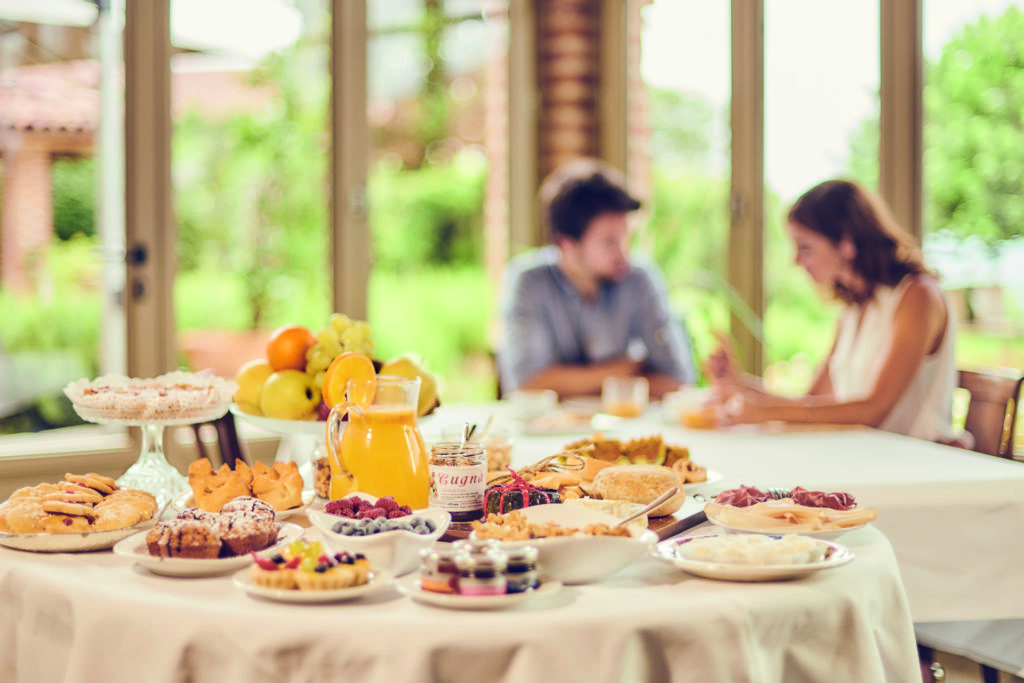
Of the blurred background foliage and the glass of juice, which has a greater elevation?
the blurred background foliage

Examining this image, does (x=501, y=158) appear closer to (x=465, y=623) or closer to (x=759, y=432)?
(x=759, y=432)

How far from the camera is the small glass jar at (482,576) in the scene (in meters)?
0.92

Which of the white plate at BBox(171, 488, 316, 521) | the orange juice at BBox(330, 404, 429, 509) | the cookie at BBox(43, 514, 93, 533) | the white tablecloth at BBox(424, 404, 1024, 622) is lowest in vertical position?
the white tablecloth at BBox(424, 404, 1024, 622)

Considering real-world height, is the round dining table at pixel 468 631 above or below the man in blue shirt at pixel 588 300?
below

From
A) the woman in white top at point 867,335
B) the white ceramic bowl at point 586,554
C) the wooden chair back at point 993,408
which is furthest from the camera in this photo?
the woman in white top at point 867,335

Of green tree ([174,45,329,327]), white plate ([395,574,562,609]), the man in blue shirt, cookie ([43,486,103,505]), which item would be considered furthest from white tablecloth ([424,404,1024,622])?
green tree ([174,45,329,327])

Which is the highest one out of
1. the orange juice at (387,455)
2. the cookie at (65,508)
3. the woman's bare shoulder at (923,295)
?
the woman's bare shoulder at (923,295)

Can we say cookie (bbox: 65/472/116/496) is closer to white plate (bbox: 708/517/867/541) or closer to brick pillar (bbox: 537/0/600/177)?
white plate (bbox: 708/517/867/541)

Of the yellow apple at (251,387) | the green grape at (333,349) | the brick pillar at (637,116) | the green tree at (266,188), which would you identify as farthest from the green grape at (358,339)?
the brick pillar at (637,116)

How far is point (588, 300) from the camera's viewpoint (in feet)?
10.6

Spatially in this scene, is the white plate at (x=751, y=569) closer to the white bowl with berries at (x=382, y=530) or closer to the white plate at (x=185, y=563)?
the white bowl with berries at (x=382, y=530)

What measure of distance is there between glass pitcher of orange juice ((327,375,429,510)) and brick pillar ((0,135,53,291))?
8.24ft

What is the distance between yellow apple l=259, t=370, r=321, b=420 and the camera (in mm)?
1519

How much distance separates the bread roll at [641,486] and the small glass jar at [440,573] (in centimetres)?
41
